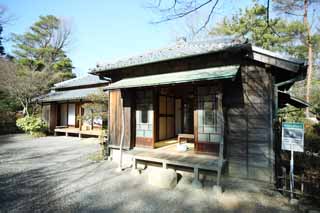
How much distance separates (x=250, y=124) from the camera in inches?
184

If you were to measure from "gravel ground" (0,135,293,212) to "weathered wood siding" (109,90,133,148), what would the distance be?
3.74 ft

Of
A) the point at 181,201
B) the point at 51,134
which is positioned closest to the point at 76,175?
the point at 181,201

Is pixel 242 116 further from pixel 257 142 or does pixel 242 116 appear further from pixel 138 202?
pixel 138 202

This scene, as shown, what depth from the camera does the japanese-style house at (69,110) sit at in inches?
505

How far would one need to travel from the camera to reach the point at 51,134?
13992 mm

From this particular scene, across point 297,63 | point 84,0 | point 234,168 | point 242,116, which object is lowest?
point 234,168

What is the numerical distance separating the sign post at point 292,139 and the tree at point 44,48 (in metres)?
22.8

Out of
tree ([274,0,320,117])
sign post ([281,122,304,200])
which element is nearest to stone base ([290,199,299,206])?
sign post ([281,122,304,200])

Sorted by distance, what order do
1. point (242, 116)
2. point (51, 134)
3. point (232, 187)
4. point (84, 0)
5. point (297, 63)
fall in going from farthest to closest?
point (51, 134), point (84, 0), point (242, 116), point (232, 187), point (297, 63)

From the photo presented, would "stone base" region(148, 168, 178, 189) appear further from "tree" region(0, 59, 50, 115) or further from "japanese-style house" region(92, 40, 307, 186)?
"tree" region(0, 59, 50, 115)

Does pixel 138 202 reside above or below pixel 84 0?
below

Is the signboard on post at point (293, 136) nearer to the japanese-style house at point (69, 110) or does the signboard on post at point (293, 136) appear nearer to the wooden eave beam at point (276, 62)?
the wooden eave beam at point (276, 62)

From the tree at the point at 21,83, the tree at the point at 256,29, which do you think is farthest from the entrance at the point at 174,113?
the tree at the point at 21,83

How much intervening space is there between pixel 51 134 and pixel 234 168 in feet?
45.4
